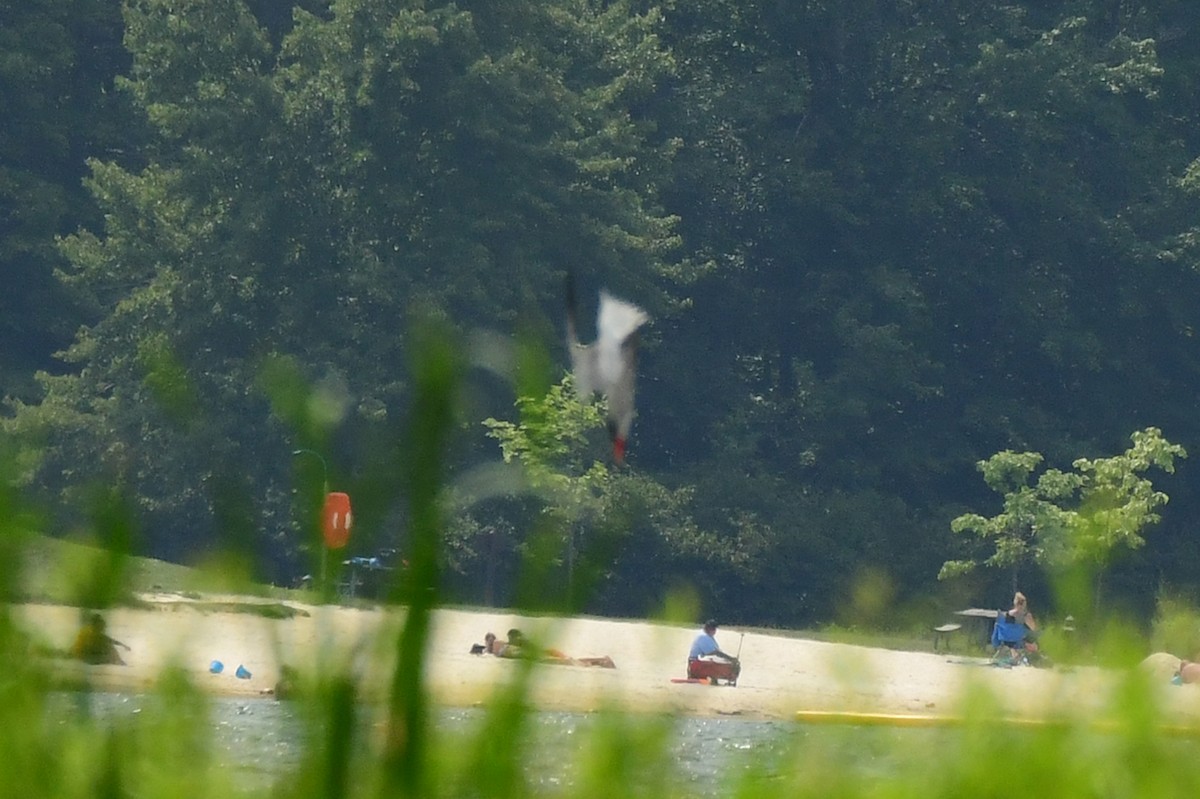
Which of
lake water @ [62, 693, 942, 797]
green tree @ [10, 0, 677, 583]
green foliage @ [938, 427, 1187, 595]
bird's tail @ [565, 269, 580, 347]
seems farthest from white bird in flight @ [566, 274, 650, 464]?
green tree @ [10, 0, 677, 583]

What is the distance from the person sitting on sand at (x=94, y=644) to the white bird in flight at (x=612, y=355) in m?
2.80

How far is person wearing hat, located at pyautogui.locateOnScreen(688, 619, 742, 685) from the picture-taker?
16031 mm

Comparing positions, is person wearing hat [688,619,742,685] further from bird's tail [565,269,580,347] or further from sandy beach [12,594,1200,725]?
sandy beach [12,594,1200,725]

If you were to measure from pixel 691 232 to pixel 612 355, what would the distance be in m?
32.0

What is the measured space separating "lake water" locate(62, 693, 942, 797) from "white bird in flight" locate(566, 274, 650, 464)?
2011 mm

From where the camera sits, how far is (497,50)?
33594mm

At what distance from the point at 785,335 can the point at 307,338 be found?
27.7 feet

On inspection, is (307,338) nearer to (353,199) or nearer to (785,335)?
(353,199)

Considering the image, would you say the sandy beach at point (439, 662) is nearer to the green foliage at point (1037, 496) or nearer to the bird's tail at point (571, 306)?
the bird's tail at point (571, 306)

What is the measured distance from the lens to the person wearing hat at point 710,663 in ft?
52.6

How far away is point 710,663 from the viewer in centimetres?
1661

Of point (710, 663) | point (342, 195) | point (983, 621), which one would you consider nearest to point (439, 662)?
point (710, 663)

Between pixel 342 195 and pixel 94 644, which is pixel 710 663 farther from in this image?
pixel 342 195

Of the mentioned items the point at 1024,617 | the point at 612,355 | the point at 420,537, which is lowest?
the point at 420,537
